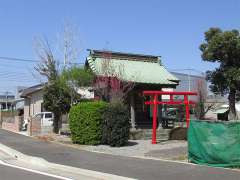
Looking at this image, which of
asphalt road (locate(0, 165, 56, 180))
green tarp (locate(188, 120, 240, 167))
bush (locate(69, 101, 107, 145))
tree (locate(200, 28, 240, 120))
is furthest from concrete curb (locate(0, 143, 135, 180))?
tree (locate(200, 28, 240, 120))

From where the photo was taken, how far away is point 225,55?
31.2 meters

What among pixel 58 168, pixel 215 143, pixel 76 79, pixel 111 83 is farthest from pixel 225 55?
pixel 58 168

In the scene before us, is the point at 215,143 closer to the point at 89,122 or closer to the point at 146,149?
the point at 146,149

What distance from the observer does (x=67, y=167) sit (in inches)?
591

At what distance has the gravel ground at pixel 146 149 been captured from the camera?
18097 millimetres

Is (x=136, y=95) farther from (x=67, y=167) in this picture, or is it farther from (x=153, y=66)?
(x=67, y=167)

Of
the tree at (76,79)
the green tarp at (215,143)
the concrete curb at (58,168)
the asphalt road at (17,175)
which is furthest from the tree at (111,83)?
the asphalt road at (17,175)

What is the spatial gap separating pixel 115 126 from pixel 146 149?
7.19 feet

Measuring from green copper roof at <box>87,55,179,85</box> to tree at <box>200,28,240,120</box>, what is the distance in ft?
11.3

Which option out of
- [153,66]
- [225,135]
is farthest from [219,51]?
[225,135]

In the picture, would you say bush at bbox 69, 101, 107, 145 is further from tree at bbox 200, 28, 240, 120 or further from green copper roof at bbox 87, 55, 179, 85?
tree at bbox 200, 28, 240, 120

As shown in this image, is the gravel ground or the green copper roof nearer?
the gravel ground

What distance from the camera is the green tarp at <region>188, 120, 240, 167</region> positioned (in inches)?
551

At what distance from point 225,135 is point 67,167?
5078 mm
